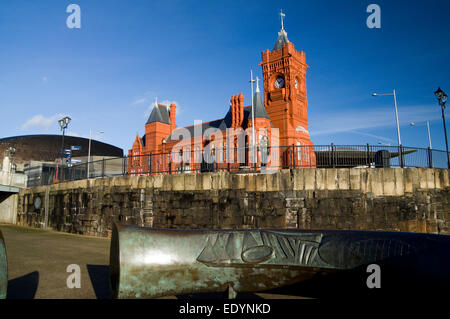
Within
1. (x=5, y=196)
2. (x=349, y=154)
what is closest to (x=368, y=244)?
(x=349, y=154)

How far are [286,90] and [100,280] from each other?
40211 mm

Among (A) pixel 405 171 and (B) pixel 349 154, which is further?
(B) pixel 349 154

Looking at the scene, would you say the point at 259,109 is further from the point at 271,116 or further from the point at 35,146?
the point at 35,146

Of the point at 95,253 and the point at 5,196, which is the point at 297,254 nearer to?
the point at 95,253

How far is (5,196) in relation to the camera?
72.7 feet

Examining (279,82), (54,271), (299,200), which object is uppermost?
(279,82)

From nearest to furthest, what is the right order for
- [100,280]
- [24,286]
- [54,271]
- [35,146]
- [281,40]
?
[24,286] → [100,280] → [54,271] → [281,40] → [35,146]

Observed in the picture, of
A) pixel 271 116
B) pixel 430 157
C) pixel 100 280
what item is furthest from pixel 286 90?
pixel 100 280

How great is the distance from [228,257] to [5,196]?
2579cm

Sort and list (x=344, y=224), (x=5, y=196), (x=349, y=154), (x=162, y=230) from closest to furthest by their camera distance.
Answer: (x=162, y=230), (x=344, y=224), (x=349, y=154), (x=5, y=196)

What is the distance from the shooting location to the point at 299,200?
415 inches

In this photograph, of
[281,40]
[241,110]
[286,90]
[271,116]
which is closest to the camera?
[241,110]

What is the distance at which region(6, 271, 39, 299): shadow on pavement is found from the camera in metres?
4.21
